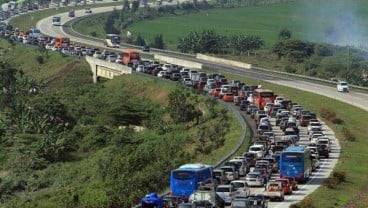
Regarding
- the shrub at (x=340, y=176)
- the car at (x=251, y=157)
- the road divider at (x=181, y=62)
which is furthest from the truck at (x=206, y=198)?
the road divider at (x=181, y=62)

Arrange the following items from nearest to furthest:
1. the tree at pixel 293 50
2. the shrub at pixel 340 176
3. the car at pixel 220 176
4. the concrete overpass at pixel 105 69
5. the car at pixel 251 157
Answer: the car at pixel 220 176 → the shrub at pixel 340 176 → the car at pixel 251 157 → the concrete overpass at pixel 105 69 → the tree at pixel 293 50

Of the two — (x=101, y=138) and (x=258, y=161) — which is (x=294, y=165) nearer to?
(x=258, y=161)

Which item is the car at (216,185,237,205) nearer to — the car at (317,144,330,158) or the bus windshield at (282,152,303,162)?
the bus windshield at (282,152,303,162)

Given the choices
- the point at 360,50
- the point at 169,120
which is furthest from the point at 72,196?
the point at 360,50

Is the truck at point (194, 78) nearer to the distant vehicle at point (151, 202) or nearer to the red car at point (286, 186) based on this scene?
the red car at point (286, 186)

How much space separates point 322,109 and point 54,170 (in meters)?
30.4

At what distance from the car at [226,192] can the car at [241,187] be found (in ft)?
1.21

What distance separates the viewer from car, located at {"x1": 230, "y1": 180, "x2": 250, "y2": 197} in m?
→ 61.2

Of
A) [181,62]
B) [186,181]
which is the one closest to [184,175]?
[186,181]

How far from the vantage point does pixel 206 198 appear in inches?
2288

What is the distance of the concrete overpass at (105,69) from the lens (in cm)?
14338

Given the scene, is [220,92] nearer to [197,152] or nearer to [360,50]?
[197,152]

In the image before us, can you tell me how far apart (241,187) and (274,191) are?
1.99m

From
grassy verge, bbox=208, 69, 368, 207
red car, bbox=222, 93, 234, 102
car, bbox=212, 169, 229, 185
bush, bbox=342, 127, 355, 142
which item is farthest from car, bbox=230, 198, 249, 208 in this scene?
red car, bbox=222, 93, 234, 102
